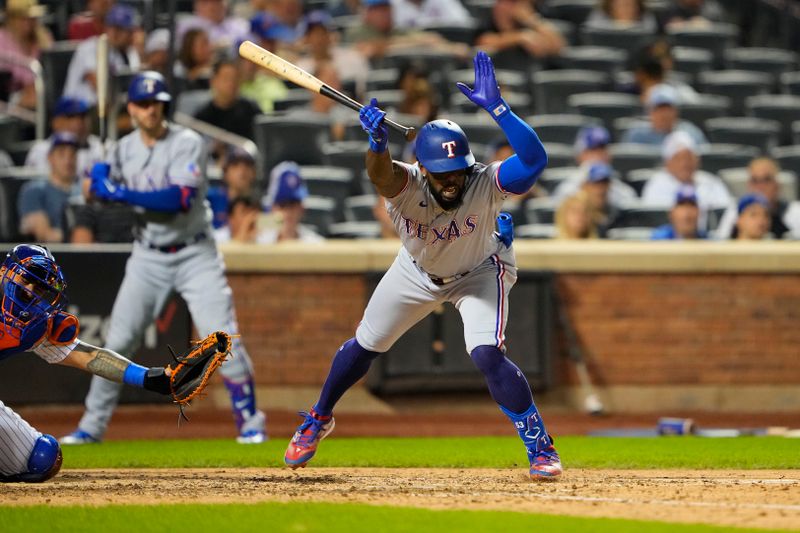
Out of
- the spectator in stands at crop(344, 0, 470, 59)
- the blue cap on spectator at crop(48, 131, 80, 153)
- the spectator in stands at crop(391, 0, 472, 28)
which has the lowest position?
the blue cap on spectator at crop(48, 131, 80, 153)

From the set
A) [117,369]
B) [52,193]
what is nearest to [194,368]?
[117,369]

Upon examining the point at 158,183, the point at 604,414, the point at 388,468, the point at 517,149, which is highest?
the point at 517,149

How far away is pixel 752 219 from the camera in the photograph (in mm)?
12078

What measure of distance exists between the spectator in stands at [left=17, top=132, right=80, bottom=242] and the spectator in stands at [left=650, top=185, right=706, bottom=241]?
499cm

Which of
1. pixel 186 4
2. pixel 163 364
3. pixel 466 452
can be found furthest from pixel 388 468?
pixel 186 4

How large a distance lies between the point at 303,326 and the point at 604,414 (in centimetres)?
258

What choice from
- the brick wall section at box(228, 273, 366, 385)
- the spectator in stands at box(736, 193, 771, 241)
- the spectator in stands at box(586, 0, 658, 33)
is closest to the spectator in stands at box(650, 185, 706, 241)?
the spectator in stands at box(736, 193, 771, 241)

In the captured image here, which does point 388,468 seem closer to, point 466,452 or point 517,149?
point 466,452

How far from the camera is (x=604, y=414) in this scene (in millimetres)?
11648

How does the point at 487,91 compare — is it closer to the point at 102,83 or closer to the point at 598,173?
the point at 102,83

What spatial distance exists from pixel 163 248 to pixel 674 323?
462 centimetres

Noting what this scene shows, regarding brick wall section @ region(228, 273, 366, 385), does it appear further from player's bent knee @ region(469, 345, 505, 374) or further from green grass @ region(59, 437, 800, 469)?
player's bent knee @ region(469, 345, 505, 374)

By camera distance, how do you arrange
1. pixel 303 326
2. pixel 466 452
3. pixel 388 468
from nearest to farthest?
pixel 388 468 < pixel 466 452 < pixel 303 326

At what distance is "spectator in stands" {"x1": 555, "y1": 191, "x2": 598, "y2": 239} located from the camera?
39.2 ft
